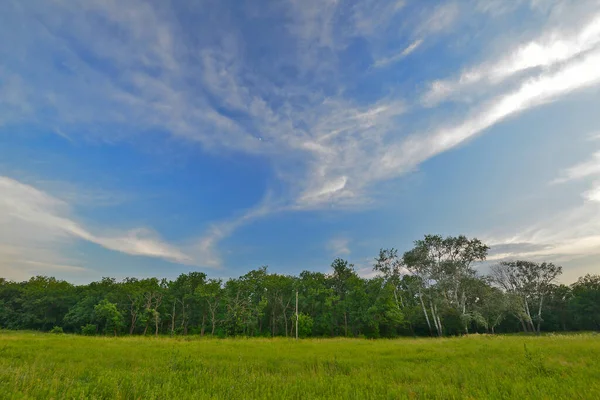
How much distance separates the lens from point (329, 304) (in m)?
53.8

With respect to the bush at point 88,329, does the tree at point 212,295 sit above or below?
above

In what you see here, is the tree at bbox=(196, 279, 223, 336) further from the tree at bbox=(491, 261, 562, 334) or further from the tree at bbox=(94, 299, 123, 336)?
the tree at bbox=(491, 261, 562, 334)

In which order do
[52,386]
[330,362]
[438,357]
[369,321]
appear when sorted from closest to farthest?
[52,386]
[330,362]
[438,357]
[369,321]

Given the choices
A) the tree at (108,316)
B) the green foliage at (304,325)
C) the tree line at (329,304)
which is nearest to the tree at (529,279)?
the tree line at (329,304)

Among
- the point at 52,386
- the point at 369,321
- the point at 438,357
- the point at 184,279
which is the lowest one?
the point at 369,321

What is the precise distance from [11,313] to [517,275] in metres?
123

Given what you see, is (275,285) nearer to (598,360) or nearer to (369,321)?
(369,321)

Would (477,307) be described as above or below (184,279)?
below

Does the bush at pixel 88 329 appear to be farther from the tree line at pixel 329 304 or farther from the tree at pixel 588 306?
the tree at pixel 588 306

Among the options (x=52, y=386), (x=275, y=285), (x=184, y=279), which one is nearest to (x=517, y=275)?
(x=275, y=285)

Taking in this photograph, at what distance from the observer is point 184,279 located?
2475 inches

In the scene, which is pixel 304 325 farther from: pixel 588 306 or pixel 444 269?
pixel 588 306

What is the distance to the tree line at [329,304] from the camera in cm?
5178

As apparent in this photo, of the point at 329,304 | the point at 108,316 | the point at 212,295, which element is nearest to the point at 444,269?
the point at 329,304
